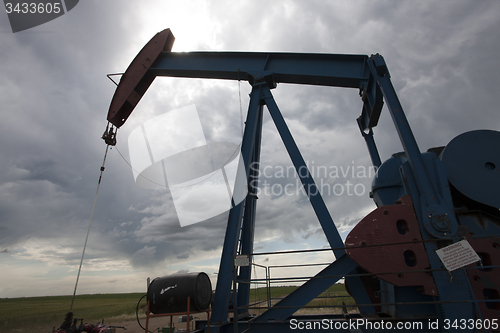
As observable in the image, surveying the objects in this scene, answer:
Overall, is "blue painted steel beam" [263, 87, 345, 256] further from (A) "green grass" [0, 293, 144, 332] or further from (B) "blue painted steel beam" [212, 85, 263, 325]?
(A) "green grass" [0, 293, 144, 332]

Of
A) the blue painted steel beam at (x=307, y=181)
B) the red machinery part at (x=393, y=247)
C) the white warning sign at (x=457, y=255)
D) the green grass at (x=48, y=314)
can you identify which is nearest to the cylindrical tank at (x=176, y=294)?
the blue painted steel beam at (x=307, y=181)

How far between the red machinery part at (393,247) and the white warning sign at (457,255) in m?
0.41

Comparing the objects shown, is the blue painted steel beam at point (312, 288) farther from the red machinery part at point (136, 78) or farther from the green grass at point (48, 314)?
the green grass at point (48, 314)

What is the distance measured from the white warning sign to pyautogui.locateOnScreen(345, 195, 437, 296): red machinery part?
16.0 inches

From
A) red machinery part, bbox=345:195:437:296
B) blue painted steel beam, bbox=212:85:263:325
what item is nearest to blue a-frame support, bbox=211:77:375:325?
blue painted steel beam, bbox=212:85:263:325

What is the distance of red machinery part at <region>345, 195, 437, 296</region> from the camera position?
3676 mm

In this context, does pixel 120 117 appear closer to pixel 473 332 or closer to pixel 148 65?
pixel 148 65

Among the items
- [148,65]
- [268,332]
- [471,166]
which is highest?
[148,65]

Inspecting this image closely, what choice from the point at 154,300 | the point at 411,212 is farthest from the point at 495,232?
the point at 154,300

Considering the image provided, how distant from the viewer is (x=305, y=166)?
5.11 metres

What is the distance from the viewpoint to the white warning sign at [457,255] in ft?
10.1

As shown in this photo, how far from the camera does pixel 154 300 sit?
480 centimetres

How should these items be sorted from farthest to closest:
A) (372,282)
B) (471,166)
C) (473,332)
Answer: (372,282), (471,166), (473,332)

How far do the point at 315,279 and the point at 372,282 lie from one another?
118cm
